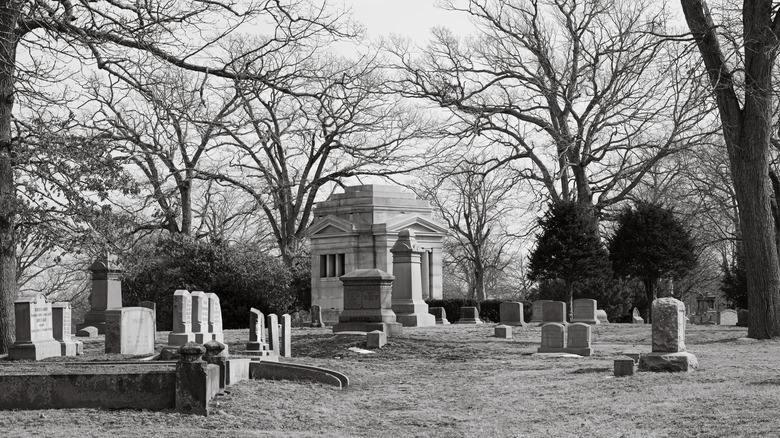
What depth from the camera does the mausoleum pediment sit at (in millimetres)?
38562

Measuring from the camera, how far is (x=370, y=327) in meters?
23.1

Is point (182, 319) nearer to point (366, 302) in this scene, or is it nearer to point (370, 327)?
point (370, 327)

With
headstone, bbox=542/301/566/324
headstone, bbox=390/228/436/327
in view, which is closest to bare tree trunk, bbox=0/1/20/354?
headstone, bbox=390/228/436/327

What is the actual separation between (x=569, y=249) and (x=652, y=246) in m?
4.03

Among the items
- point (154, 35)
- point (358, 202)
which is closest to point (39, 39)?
point (154, 35)

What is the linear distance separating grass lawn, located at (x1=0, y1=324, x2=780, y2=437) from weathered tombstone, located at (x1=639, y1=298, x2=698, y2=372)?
1.00 feet

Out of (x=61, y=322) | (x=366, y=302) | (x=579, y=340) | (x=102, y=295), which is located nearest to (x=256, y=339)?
(x=61, y=322)

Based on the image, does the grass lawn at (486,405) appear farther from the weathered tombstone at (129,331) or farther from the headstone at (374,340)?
the weathered tombstone at (129,331)

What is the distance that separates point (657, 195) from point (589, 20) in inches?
425

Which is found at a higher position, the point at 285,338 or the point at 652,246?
the point at 652,246

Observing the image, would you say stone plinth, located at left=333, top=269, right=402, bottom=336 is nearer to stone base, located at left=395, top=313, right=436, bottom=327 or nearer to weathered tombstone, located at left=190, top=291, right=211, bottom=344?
weathered tombstone, located at left=190, top=291, right=211, bottom=344

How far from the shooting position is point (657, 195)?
4425 cm

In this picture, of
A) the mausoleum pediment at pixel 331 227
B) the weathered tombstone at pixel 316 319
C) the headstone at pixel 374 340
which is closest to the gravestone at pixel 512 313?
the weathered tombstone at pixel 316 319

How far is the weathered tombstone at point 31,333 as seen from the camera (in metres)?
16.8
